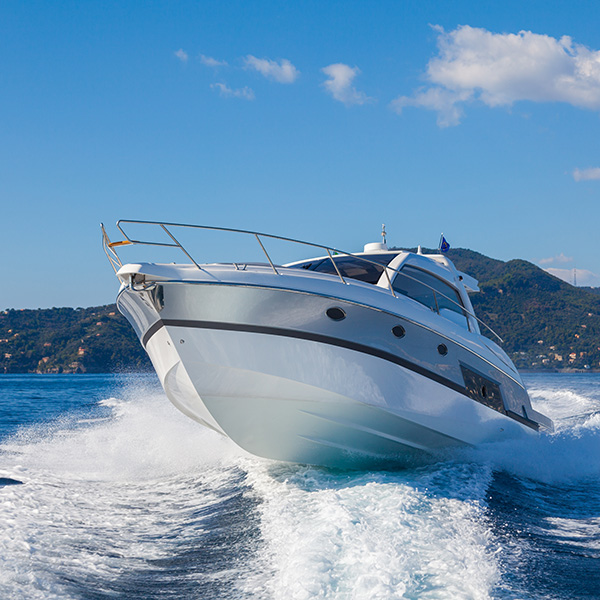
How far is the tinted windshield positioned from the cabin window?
0.91ft

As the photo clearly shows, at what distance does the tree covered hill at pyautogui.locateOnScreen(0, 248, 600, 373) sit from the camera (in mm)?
45375

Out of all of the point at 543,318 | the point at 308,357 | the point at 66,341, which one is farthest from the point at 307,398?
the point at 543,318

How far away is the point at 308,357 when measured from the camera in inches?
219

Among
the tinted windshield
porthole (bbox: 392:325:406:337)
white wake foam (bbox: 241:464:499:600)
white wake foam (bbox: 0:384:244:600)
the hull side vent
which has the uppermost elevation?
the tinted windshield

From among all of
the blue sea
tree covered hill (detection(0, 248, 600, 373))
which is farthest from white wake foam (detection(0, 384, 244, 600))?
tree covered hill (detection(0, 248, 600, 373))

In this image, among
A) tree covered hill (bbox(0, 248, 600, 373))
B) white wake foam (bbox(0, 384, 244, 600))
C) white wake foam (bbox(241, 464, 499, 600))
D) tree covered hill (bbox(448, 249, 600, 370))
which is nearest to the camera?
white wake foam (bbox(241, 464, 499, 600))

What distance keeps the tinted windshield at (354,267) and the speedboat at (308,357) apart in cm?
3

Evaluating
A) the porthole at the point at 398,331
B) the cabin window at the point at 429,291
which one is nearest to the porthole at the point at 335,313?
the porthole at the point at 398,331

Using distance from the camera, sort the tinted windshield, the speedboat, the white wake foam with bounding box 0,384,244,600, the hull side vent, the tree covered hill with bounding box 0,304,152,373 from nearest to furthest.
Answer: the white wake foam with bounding box 0,384,244,600 → the speedboat → the hull side vent → the tinted windshield → the tree covered hill with bounding box 0,304,152,373

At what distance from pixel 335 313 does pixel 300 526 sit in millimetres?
1987

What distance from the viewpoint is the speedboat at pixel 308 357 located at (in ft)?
17.8

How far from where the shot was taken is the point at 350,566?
398cm

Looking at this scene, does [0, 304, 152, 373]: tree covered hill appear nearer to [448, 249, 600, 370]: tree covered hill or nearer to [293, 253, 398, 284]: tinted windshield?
[448, 249, 600, 370]: tree covered hill

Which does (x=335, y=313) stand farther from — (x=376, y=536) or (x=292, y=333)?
(x=376, y=536)
